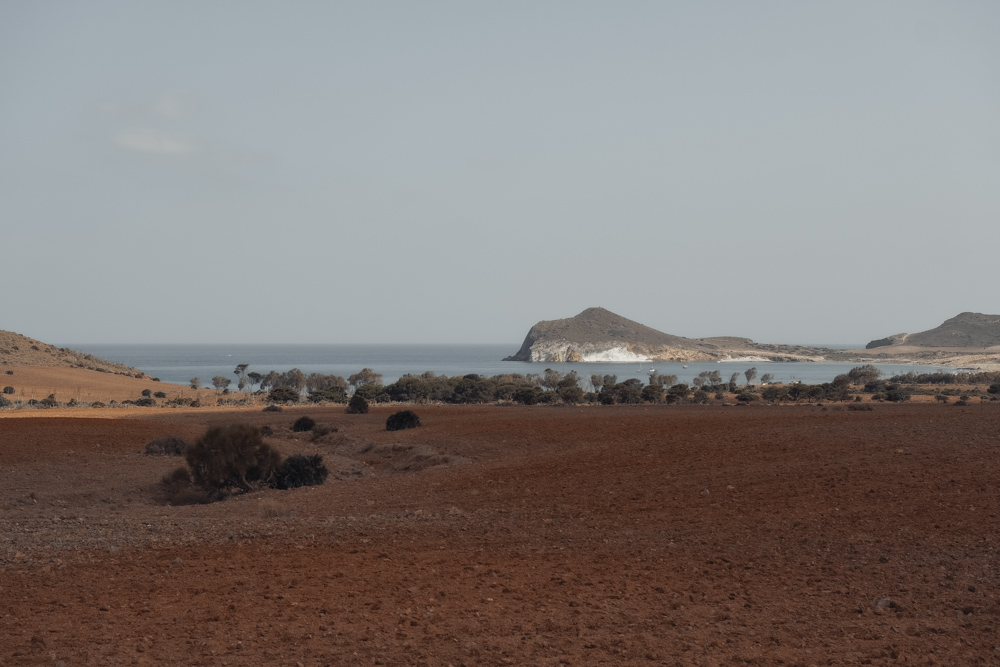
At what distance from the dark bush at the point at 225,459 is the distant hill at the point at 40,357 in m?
60.3

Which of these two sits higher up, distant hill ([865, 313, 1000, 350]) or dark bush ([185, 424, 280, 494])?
distant hill ([865, 313, 1000, 350])

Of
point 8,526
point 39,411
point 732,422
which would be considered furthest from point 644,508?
point 39,411

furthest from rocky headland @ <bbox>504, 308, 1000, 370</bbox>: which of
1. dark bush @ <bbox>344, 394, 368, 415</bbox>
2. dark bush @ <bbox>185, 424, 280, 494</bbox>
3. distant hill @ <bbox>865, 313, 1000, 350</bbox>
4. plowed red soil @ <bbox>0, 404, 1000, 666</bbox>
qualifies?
plowed red soil @ <bbox>0, 404, 1000, 666</bbox>

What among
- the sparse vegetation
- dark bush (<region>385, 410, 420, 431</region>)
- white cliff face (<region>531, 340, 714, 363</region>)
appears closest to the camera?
the sparse vegetation

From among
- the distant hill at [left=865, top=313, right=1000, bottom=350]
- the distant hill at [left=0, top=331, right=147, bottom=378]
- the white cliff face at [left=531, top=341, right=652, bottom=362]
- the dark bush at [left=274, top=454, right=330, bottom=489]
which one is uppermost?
the distant hill at [left=865, top=313, right=1000, bottom=350]

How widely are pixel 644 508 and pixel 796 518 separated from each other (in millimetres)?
2463

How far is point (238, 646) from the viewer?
650 centimetres

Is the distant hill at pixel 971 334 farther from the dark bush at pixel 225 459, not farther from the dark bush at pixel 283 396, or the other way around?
the dark bush at pixel 225 459

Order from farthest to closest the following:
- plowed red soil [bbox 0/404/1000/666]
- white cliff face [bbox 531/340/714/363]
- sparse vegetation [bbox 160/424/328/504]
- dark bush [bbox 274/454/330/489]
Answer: white cliff face [bbox 531/340/714/363] → dark bush [bbox 274/454/330/489] → sparse vegetation [bbox 160/424/328/504] → plowed red soil [bbox 0/404/1000/666]

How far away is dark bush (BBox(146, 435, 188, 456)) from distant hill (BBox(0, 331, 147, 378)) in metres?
54.8

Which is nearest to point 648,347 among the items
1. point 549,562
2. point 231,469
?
point 231,469

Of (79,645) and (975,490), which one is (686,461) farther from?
(79,645)

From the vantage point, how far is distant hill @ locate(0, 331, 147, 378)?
71.5 metres

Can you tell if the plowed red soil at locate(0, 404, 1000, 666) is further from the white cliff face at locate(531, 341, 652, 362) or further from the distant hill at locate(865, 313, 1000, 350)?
the distant hill at locate(865, 313, 1000, 350)
